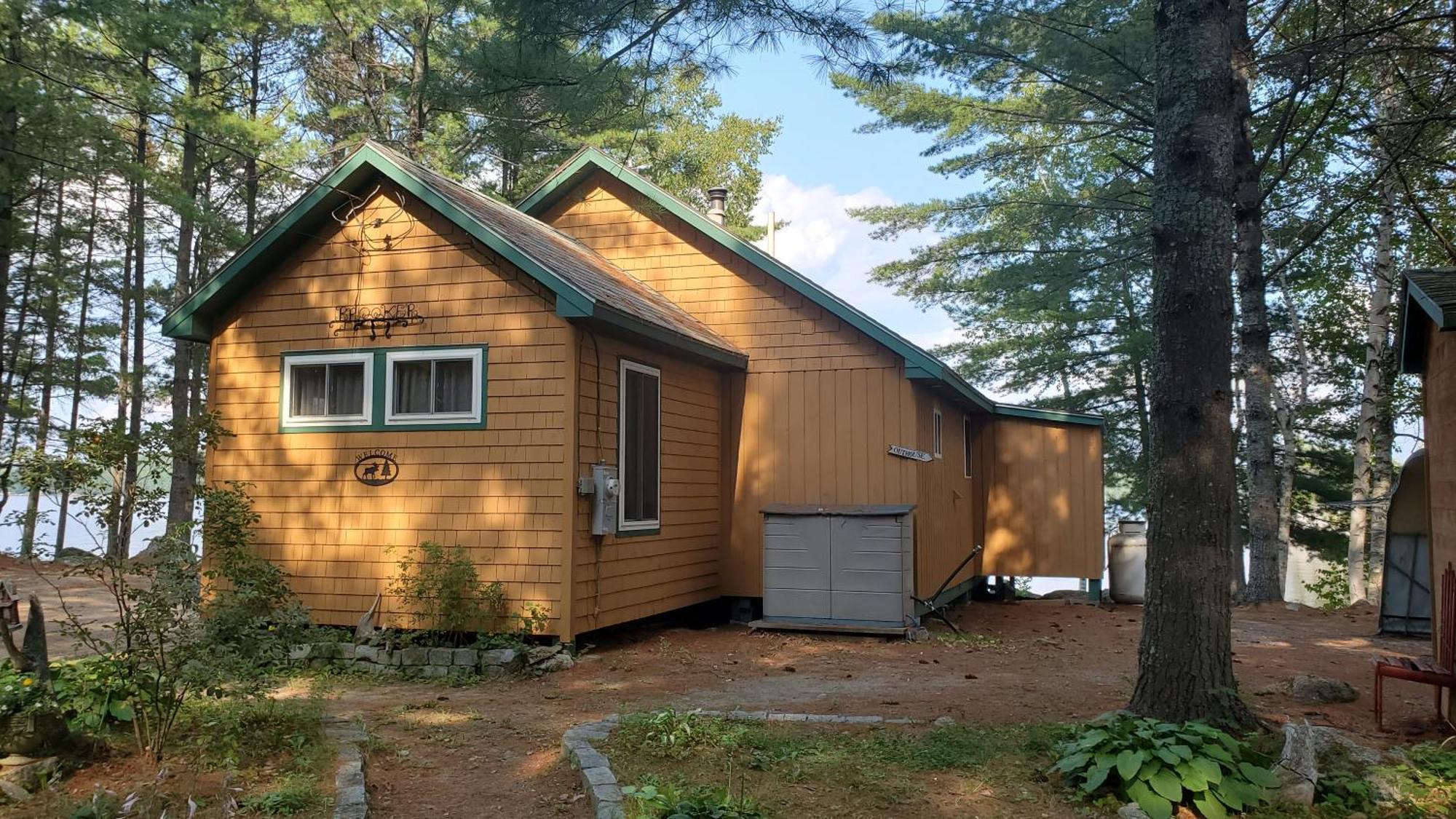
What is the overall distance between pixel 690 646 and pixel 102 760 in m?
5.78

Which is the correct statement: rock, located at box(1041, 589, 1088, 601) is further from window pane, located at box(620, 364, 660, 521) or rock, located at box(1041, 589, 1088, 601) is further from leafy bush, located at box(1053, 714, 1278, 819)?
leafy bush, located at box(1053, 714, 1278, 819)

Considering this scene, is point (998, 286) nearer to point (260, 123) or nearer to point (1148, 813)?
point (260, 123)

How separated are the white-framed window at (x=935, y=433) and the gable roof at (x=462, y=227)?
3.12 m

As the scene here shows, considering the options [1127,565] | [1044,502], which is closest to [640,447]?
[1044,502]

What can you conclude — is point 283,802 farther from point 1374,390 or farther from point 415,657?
point 1374,390

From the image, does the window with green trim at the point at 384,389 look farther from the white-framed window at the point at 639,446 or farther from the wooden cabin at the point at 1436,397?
the wooden cabin at the point at 1436,397

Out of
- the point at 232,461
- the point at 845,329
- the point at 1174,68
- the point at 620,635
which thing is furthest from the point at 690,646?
the point at 1174,68

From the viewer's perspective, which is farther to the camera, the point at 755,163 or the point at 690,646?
the point at 755,163

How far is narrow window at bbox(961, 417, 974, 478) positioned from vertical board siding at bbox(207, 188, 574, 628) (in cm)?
737

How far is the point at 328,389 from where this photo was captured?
935 cm

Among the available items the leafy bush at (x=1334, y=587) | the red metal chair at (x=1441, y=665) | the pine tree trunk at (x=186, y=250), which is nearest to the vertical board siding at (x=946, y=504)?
the red metal chair at (x=1441, y=665)

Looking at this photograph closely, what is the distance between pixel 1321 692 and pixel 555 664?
6.08 m

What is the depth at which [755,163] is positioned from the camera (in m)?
32.8

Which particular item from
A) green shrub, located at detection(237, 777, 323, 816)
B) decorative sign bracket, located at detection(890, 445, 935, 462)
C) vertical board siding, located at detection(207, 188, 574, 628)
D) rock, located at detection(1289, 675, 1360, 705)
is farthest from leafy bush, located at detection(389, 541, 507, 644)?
rock, located at detection(1289, 675, 1360, 705)
